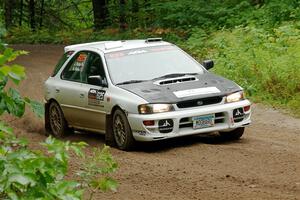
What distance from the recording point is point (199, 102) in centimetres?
1114

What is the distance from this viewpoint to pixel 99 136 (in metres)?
13.4

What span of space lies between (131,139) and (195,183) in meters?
2.51

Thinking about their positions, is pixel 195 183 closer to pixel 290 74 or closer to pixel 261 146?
pixel 261 146

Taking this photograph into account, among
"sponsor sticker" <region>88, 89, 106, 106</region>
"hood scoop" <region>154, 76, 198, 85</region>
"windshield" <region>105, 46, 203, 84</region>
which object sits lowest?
"sponsor sticker" <region>88, 89, 106, 106</region>

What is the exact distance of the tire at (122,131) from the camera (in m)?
11.2

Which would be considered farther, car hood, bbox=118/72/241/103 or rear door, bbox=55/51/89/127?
rear door, bbox=55/51/89/127

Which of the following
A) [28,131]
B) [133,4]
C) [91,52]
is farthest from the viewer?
[133,4]

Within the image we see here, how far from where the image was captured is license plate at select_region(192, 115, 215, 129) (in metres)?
11.0

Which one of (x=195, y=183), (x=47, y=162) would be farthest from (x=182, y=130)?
(x=47, y=162)

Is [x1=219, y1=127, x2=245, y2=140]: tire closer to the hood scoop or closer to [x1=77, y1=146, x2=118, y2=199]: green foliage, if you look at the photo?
the hood scoop

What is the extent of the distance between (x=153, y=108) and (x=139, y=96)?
33cm

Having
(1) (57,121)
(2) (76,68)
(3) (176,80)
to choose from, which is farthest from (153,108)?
(1) (57,121)

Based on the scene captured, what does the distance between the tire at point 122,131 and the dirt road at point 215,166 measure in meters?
0.16

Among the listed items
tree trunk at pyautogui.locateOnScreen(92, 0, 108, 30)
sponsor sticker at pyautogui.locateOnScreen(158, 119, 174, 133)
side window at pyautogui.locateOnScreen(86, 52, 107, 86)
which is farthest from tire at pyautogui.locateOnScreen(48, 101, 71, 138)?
tree trunk at pyautogui.locateOnScreen(92, 0, 108, 30)
